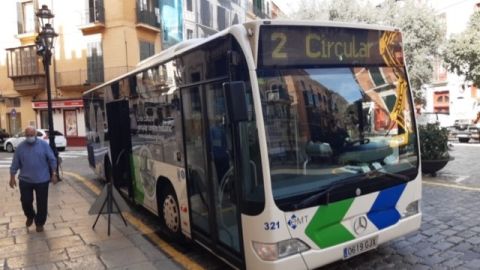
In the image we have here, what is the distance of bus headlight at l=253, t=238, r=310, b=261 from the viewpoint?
150 inches

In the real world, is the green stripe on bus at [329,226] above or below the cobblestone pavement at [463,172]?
above

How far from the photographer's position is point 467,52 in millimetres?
20234

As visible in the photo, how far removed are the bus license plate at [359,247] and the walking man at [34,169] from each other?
183 inches

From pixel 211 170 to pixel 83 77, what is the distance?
2743 centimetres

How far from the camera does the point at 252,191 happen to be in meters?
3.88

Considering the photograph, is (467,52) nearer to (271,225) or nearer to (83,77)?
(271,225)

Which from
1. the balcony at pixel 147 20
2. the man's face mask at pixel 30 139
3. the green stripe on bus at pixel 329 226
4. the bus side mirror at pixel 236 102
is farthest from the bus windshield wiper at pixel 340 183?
the balcony at pixel 147 20

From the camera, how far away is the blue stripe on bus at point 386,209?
4.42 m

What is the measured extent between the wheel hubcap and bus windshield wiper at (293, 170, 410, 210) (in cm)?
224

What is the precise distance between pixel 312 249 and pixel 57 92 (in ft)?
99.0

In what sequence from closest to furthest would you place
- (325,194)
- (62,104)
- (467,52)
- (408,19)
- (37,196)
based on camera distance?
(325,194), (37,196), (467,52), (408,19), (62,104)

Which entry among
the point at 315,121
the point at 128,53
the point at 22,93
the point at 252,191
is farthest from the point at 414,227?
the point at 22,93

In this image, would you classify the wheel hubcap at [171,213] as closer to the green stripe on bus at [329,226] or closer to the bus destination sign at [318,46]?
the green stripe on bus at [329,226]

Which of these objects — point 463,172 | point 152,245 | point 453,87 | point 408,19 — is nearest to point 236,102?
point 152,245
